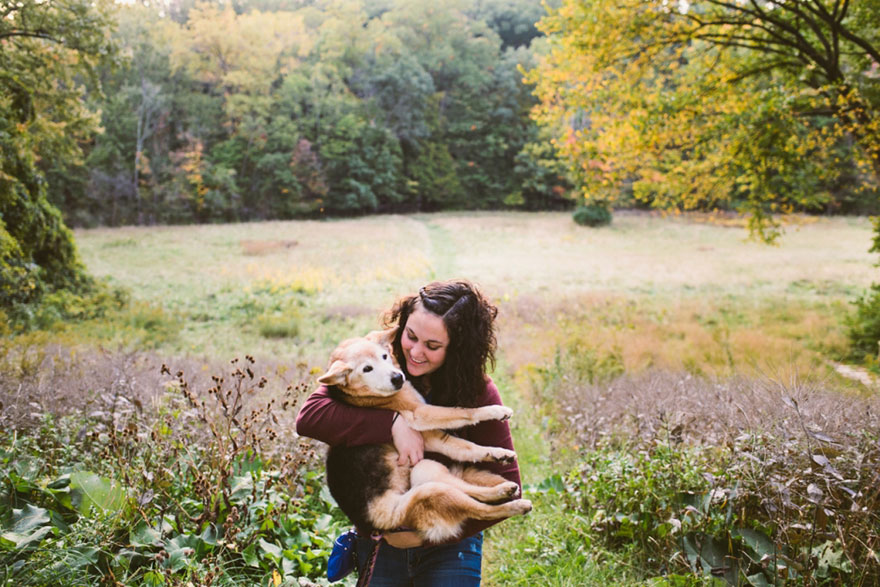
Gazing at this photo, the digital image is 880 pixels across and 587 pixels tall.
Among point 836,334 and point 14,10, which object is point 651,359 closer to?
point 836,334

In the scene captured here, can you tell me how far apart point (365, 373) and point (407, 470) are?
50 cm

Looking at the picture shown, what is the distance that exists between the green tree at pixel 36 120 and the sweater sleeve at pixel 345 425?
991 cm

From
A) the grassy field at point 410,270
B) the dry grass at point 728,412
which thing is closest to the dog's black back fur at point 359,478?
the dry grass at point 728,412

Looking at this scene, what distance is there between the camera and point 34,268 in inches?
454

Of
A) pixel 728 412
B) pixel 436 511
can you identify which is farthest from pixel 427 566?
pixel 728 412

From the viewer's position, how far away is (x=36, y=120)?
1201 cm

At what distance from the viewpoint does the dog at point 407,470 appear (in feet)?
7.76

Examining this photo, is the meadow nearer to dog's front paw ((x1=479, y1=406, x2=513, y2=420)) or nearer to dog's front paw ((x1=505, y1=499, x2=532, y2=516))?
dog's front paw ((x1=479, y1=406, x2=513, y2=420))

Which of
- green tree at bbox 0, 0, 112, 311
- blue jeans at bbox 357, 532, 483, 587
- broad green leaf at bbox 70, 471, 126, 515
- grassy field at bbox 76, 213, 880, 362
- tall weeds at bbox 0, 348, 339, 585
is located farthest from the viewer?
grassy field at bbox 76, 213, 880, 362

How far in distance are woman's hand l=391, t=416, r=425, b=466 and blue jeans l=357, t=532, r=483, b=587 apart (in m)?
0.42

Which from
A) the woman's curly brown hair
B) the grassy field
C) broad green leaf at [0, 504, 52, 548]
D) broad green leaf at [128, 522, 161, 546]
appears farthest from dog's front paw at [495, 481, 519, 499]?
the grassy field

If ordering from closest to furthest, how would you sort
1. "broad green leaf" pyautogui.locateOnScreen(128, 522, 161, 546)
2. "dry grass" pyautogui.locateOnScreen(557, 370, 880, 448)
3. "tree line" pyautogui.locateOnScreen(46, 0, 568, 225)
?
"broad green leaf" pyautogui.locateOnScreen(128, 522, 161, 546), "dry grass" pyautogui.locateOnScreen(557, 370, 880, 448), "tree line" pyautogui.locateOnScreen(46, 0, 568, 225)

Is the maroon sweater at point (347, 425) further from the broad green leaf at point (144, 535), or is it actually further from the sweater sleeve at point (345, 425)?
the broad green leaf at point (144, 535)

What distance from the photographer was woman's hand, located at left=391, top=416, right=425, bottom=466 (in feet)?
8.21
